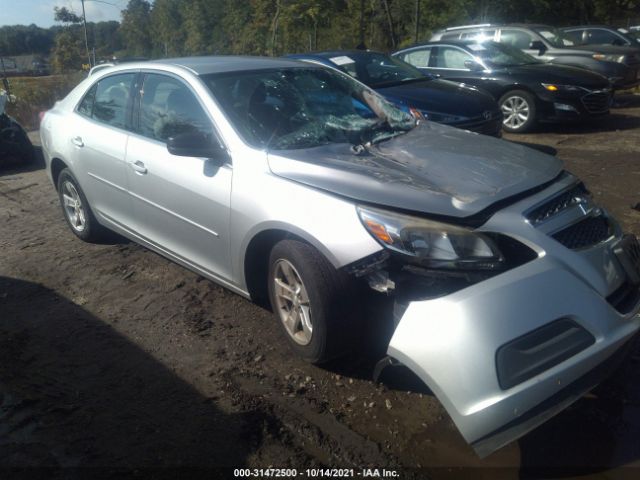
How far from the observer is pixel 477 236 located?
2.62m

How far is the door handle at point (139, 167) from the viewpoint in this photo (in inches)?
157

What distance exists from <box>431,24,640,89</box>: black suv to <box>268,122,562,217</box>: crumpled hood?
9513 mm

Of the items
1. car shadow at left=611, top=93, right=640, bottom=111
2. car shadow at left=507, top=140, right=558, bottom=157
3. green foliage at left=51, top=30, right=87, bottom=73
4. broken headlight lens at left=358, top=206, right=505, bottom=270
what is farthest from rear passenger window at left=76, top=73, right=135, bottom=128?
green foliage at left=51, top=30, right=87, bottom=73

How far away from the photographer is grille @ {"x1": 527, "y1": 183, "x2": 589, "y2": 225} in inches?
107

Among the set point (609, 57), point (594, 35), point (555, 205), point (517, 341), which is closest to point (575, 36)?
point (594, 35)

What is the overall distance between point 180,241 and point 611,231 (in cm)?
260

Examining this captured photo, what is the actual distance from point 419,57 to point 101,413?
9.12 metres

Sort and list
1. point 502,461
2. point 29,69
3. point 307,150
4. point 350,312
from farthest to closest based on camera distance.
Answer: point 29,69
point 307,150
point 350,312
point 502,461

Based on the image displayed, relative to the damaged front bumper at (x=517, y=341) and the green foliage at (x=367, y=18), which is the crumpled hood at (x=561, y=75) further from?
the green foliage at (x=367, y=18)

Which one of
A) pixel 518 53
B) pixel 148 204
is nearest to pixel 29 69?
pixel 518 53

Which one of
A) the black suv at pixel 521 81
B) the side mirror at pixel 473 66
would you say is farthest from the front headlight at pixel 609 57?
the side mirror at pixel 473 66

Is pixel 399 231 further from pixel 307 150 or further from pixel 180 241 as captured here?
pixel 180 241

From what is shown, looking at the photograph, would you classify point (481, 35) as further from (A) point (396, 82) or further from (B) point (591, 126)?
(A) point (396, 82)

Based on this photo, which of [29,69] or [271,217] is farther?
[29,69]
